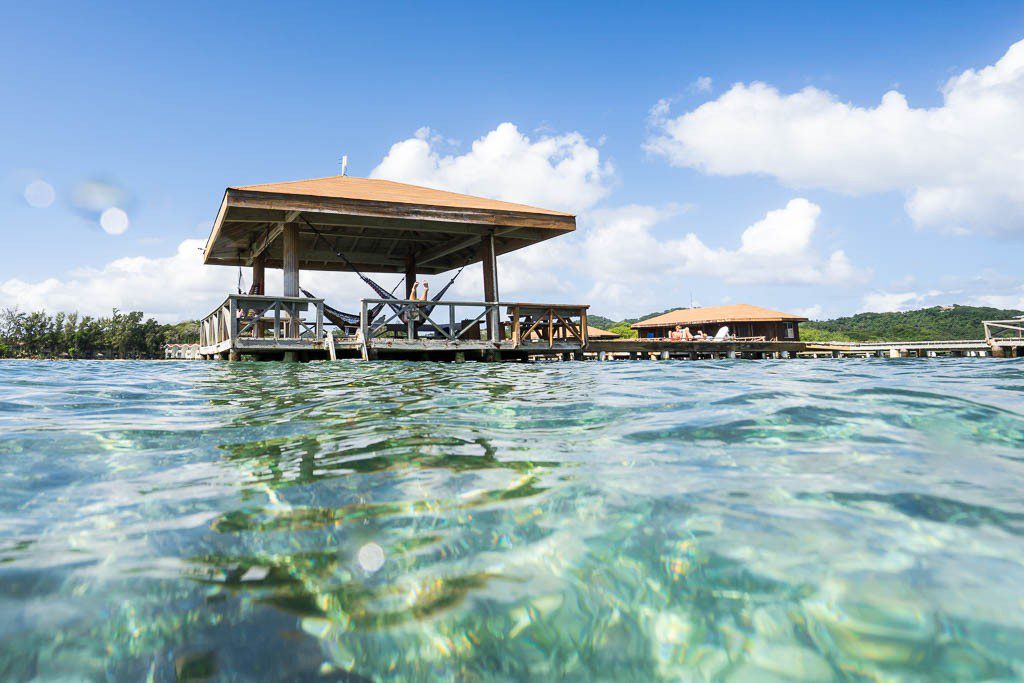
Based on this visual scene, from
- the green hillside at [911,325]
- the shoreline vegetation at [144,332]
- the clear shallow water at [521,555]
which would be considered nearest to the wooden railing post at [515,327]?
the clear shallow water at [521,555]

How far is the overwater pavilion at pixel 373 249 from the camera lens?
11.2 m

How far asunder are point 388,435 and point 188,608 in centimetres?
167

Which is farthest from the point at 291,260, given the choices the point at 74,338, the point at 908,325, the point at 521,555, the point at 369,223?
the point at 908,325

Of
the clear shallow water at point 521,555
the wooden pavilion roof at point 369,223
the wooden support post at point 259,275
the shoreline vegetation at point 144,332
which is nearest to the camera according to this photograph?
the clear shallow water at point 521,555

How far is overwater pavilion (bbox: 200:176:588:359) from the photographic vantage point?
1123 cm

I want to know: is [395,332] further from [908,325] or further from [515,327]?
[908,325]

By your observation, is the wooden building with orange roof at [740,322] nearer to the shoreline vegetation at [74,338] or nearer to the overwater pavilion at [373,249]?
the overwater pavilion at [373,249]

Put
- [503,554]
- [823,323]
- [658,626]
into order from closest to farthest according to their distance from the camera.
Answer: [658,626] → [503,554] → [823,323]

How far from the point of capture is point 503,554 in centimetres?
138

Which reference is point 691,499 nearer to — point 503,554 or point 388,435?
point 503,554

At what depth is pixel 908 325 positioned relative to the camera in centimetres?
5906

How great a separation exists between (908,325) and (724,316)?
120ft

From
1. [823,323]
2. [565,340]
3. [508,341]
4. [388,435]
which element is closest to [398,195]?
[508,341]

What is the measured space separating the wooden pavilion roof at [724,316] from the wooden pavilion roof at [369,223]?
23416 millimetres
